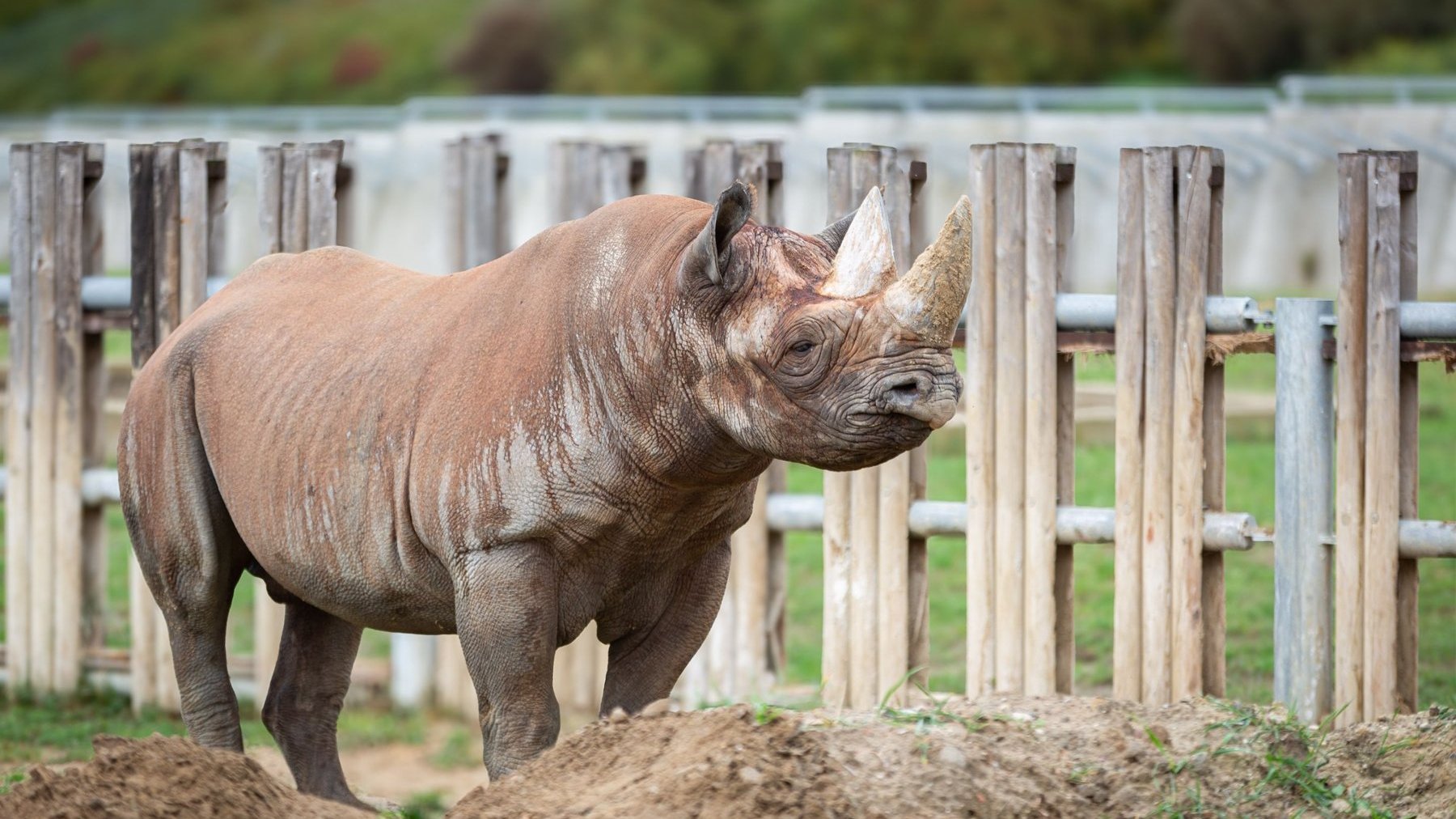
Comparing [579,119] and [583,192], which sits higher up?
[579,119]

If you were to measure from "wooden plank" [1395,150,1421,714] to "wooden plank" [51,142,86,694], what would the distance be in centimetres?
574

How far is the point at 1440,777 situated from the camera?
198 inches

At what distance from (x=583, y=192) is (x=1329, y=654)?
146 inches

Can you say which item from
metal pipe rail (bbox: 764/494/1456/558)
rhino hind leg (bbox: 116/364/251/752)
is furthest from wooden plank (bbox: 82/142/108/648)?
metal pipe rail (bbox: 764/494/1456/558)

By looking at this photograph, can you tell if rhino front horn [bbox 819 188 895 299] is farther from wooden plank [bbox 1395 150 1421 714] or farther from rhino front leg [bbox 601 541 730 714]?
wooden plank [bbox 1395 150 1421 714]

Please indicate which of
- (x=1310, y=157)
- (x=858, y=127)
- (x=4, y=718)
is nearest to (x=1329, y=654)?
(x=4, y=718)

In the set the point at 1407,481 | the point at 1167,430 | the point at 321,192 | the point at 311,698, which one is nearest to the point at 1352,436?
the point at 1407,481

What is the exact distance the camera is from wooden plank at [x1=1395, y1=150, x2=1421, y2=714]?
653 centimetres

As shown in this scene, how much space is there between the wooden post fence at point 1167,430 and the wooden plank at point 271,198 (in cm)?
368

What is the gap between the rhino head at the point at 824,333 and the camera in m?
4.41

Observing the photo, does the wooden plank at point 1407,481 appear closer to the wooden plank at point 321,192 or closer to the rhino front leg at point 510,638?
the rhino front leg at point 510,638

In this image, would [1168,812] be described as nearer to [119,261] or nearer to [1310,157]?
[1310,157]

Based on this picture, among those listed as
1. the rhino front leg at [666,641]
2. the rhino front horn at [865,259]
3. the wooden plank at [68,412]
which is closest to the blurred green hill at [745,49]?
the wooden plank at [68,412]

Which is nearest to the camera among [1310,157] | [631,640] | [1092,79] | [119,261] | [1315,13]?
[631,640]
